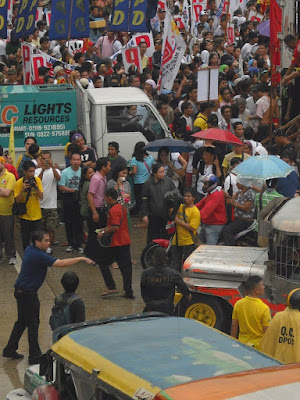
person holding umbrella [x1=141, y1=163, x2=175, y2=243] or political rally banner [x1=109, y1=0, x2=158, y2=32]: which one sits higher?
political rally banner [x1=109, y1=0, x2=158, y2=32]

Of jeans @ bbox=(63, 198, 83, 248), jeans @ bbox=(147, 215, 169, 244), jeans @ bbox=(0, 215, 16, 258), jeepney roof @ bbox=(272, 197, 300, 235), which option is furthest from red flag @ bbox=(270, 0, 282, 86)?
jeepney roof @ bbox=(272, 197, 300, 235)

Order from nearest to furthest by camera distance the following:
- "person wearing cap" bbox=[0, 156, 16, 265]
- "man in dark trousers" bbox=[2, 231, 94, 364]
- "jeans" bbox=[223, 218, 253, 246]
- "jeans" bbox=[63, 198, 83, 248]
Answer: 1. "man in dark trousers" bbox=[2, 231, 94, 364]
2. "jeans" bbox=[223, 218, 253, 246]
3. "person wearing cap" bbox=[0, 156, 16, 265]
4. "jeans" bbox=[63, 198, 83, 248]

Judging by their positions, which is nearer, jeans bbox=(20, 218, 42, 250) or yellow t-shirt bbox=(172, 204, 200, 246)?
yellow t-shirt bbox=(172, 204, 200, 246)

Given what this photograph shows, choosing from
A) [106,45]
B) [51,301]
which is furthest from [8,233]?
[106,45]

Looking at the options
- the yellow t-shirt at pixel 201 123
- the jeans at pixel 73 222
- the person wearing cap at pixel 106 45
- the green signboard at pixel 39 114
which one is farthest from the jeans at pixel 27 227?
the person wearing cap at pixel 106 45

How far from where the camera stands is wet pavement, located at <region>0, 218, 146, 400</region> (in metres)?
10.8

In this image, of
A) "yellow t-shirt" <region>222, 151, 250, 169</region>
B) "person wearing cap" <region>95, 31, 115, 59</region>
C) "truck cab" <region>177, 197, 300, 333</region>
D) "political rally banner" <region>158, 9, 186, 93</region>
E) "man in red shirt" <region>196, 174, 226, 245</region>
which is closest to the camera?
"truck cab" <region>177, 197, 300, 333</region>

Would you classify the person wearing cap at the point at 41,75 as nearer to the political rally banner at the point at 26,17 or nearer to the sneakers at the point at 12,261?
the political rally banner at the point at 26,17

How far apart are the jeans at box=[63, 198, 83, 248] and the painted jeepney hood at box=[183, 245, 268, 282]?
4336mm

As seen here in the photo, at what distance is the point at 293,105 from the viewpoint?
20.9m

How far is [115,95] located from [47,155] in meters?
3.39

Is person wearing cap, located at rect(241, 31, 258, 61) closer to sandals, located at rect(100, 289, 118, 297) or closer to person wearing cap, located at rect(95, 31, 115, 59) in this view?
person wearing cap, located at rect(95, 31, 115, 59)

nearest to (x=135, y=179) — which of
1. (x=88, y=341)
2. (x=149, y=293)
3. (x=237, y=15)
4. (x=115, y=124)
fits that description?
(x=115, y=124)

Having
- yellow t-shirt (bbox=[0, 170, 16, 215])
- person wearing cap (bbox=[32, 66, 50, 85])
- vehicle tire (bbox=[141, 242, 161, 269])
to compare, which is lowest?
vehicle tire (bbox=[141, 242, 161, 269])
